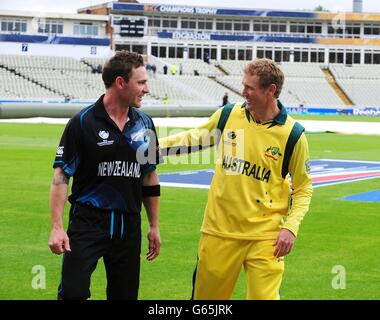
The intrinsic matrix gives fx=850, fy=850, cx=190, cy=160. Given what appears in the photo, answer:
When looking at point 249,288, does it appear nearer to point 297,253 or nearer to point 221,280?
point 221,280

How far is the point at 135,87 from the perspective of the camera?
18.3ft

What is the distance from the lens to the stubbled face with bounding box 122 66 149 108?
559 centimetres

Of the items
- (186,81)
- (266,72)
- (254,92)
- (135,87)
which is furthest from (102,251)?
(186,81)

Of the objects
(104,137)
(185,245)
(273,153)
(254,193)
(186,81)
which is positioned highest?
(104,137)

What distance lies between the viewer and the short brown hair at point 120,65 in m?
5.58

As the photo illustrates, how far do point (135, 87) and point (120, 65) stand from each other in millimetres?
176

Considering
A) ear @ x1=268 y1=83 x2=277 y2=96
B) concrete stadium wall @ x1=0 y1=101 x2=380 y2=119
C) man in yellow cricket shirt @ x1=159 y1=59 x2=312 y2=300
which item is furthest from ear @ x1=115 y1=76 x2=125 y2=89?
concrete stadium wall @ x1=0 y1=101 x2=380 y2=119

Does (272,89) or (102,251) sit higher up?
(272,89)

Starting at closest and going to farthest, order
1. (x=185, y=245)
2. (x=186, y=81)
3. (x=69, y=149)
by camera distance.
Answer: (x=69, y=149) → (x=185, y=245) → (x=186, y=81)

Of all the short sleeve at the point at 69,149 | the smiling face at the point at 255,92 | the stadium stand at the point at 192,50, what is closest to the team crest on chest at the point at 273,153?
the smiling face at the point at 255,92

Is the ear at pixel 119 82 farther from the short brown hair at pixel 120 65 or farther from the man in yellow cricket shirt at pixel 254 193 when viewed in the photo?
the man in yellow cricket shirt at pixel 254 193

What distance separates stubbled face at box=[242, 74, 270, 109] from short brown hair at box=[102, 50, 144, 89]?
2.44ft

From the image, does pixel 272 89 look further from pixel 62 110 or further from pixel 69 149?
pixel 62 110

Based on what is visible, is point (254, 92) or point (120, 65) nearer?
point (120, 65)
